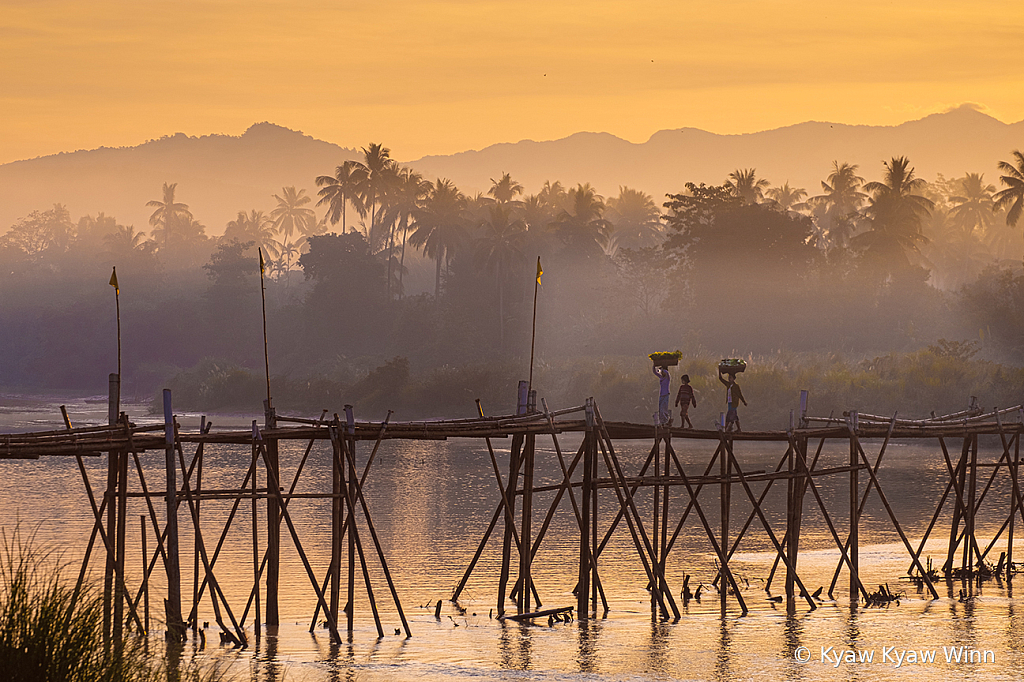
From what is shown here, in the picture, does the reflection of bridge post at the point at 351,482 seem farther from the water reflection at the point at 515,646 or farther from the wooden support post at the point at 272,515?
the water reflection at the point at 515,646

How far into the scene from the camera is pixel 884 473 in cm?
5125

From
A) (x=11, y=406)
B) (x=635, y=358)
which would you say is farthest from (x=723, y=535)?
(x=11, y=406)

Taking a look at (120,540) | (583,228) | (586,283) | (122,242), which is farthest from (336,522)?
(122,242)

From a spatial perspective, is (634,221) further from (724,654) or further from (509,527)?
(724,654)

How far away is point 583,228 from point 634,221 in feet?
82.9

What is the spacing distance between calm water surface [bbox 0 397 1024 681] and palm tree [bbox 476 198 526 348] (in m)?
47.4

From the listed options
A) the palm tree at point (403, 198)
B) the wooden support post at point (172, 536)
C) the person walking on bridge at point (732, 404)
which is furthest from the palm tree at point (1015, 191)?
the wooden support post at point (172, 536)

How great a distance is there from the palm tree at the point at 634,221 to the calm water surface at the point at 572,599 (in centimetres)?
7319

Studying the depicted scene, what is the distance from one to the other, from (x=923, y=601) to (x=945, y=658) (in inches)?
186

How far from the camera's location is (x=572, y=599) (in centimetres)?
2655

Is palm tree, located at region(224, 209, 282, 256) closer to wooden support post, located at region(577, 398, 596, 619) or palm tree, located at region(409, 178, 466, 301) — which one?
palm tree, located at region(409, 178, 466, 301)

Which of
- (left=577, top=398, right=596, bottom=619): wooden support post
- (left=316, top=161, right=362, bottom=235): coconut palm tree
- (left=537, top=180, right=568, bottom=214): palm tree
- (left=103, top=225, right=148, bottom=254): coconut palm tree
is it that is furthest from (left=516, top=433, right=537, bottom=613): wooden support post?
(left=103, top=225, right=148, bottom=254): coconut palm tree

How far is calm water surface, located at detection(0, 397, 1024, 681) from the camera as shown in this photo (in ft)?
69.3

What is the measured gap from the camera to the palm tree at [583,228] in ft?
333
